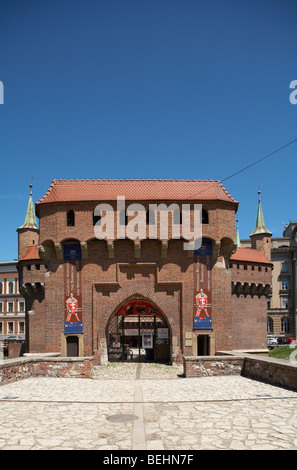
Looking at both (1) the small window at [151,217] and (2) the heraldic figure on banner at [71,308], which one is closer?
(2) the heraldic figure on banner at [71,308]

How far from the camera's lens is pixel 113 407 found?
Answer: 1048 centimetres

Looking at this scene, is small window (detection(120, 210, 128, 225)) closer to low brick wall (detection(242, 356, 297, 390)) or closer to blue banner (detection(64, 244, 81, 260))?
blue banner (detection(64, 244, 81, 260))

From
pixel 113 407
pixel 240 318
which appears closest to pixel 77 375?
pixel 113 407

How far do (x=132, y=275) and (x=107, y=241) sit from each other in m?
2.23

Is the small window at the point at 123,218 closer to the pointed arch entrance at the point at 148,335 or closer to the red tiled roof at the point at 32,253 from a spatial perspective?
the pointed arch entrance at the point at 148,335

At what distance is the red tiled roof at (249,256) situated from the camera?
3222cm

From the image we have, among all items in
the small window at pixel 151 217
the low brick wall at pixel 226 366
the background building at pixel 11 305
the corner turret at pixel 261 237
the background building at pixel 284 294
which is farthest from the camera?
the background building at pixel 11 305

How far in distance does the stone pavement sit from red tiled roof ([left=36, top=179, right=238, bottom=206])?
11507 millimetres

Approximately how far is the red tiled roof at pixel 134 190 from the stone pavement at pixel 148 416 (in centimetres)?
1151

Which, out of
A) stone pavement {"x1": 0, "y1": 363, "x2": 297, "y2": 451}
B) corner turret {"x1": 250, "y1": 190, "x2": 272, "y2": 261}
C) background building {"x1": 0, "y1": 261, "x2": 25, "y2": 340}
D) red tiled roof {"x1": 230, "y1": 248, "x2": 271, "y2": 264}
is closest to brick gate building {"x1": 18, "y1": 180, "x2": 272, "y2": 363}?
red tiled roof {"x1": 230, "y1": 248, "x2": 271, "y2": 264}

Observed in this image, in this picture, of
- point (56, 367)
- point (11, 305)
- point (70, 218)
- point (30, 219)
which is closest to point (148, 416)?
point (56, 367)

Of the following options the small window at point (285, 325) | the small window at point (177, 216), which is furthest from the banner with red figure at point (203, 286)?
the small window at point (285, 325)

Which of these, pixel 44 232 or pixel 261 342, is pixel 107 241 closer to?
pixel 44 232

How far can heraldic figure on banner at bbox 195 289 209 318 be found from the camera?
23922mm
